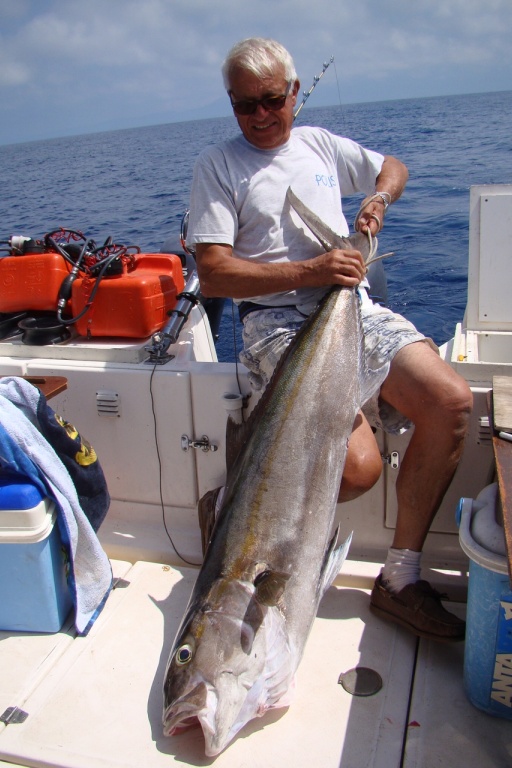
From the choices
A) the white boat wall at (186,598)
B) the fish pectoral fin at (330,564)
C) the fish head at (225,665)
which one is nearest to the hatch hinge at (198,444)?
the white boat wall at (186,598)

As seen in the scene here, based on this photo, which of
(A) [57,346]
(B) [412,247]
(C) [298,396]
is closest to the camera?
(C) [298,396]

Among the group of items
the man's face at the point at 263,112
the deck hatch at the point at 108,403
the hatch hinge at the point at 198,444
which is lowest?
the hatch hinge at the point at 198,444

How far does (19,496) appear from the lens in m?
2.13

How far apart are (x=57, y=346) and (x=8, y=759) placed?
173cm

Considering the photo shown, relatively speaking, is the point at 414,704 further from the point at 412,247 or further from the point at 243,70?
the point at 412,247

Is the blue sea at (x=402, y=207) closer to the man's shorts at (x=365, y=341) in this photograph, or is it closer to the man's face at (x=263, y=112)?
the man's face at (x=263, y=112)

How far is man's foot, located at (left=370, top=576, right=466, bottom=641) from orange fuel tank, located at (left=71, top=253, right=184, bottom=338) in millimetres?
1650

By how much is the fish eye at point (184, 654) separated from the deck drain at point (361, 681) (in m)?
0.56

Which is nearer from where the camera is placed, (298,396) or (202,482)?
(298,396)

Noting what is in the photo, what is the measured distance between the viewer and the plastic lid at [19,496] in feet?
6.97

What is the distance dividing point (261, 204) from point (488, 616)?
1.69 meters

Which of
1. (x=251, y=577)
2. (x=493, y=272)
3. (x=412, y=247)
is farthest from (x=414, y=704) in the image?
(x=412, y=247)

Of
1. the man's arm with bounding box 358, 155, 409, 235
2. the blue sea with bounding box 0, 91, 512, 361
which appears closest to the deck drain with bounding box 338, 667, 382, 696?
the man's arm with bounding box 358, 155, 409, 235

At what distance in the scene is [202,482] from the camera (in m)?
2.83
